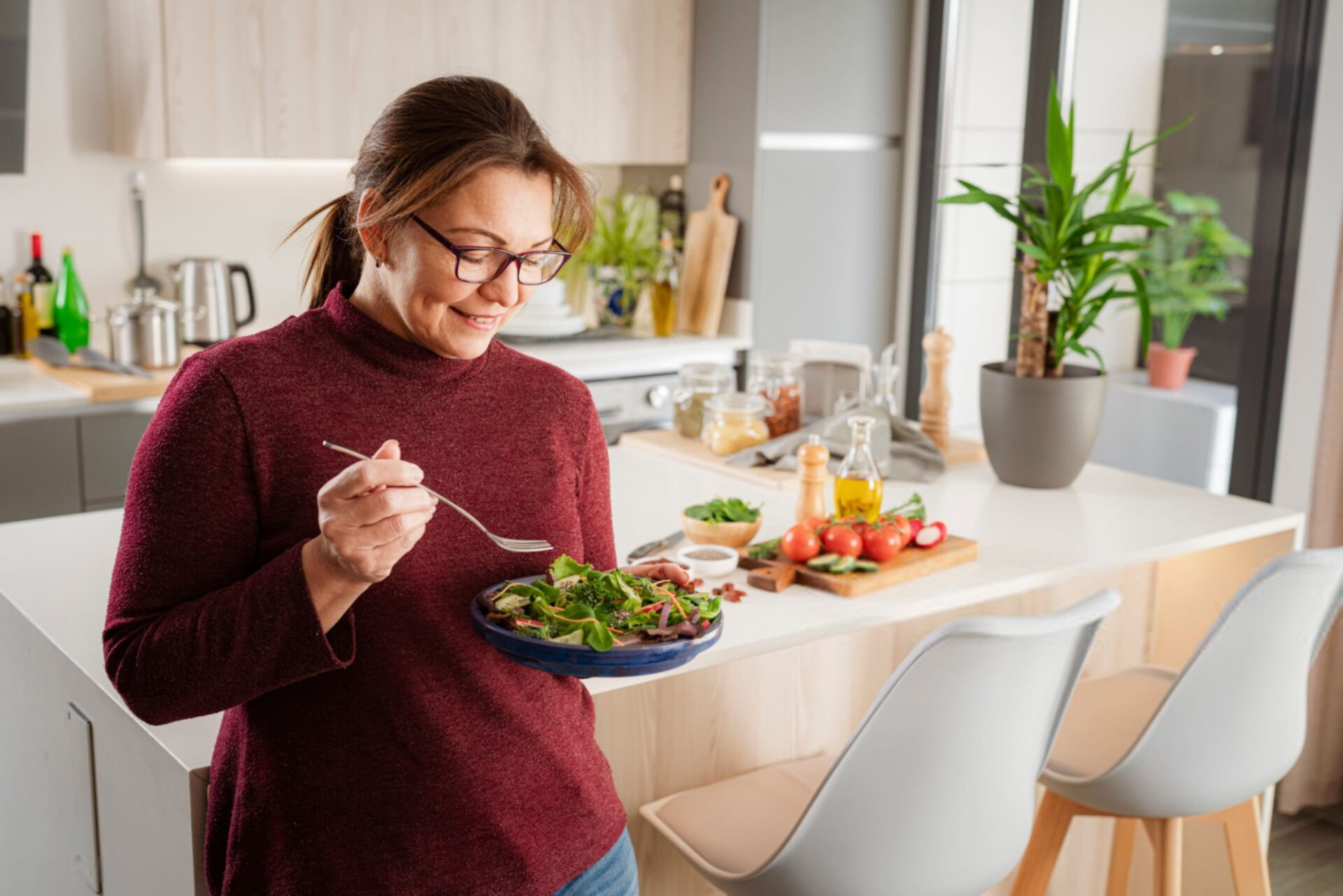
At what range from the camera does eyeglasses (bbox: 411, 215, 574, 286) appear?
3.79 feet

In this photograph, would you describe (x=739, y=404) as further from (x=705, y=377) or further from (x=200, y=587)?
(x=200, y=587)

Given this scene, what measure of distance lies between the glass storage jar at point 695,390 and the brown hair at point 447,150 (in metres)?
1.48

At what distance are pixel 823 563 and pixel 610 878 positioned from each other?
732 mm

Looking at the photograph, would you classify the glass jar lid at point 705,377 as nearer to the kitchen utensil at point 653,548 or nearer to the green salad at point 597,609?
the kitchen utensil at point 653,548

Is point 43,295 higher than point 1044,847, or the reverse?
point 43,295

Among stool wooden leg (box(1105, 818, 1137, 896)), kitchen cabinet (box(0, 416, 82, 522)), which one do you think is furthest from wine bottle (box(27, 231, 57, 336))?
stool wooden leg (box(1105, 818, 1137, 896))

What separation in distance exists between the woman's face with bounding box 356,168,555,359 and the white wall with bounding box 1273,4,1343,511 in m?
2.47

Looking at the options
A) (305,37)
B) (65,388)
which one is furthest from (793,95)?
(65,388)

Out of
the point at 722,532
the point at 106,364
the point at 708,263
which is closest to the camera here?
the point at 722,532

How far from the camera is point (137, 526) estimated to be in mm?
1090

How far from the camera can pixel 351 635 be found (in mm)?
1137

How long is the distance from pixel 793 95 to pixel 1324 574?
2802 mm

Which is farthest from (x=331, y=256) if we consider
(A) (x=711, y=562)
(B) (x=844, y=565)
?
(B) (x=844, y=565)

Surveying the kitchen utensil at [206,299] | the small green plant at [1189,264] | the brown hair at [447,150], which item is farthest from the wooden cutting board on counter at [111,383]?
the small green plant at [1189,264]
